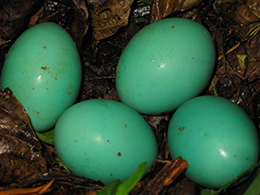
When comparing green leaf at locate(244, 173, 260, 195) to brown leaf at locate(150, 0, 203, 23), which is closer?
green leaf at locate(244, 173, 260, 195)

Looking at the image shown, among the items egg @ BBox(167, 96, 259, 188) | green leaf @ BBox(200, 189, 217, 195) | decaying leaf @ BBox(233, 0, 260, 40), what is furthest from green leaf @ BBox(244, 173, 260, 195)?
decaying leaf @ BBox(233, 0, 260, 40)

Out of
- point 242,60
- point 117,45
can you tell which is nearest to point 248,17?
point 242,60

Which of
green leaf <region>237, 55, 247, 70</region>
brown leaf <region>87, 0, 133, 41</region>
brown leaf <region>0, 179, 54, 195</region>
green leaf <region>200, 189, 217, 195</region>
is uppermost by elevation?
brown leaf <region>87, 0, 133, 41</region>

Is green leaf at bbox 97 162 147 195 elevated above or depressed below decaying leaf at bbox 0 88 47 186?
above

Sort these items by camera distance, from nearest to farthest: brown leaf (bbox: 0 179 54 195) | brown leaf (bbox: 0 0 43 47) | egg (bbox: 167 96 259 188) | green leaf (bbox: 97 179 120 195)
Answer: green leaf (bbox: 97 179 120 195)
brown leaf (bbox: 0 179 54 195)
egg (bbox: 167 96 259 188)
brown leaf (bbox: 0 0 43 47)

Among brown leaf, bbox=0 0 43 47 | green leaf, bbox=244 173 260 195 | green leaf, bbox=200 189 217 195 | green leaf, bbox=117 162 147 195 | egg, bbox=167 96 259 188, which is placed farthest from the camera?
brown leaf, bbox=0 0 43 47

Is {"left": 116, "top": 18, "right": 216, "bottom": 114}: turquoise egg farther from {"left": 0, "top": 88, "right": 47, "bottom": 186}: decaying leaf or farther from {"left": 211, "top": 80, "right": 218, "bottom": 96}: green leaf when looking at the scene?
{"left": 0, "top": 88, "right": 47, "bottom": 186}: decaying leaf

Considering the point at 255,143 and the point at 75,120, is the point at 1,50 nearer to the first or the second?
the point at 75,120

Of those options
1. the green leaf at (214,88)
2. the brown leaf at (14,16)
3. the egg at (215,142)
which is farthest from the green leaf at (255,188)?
the brown leaf at (14,16)

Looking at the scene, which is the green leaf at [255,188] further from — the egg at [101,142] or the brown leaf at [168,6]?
the brown leaf at [168,6]
